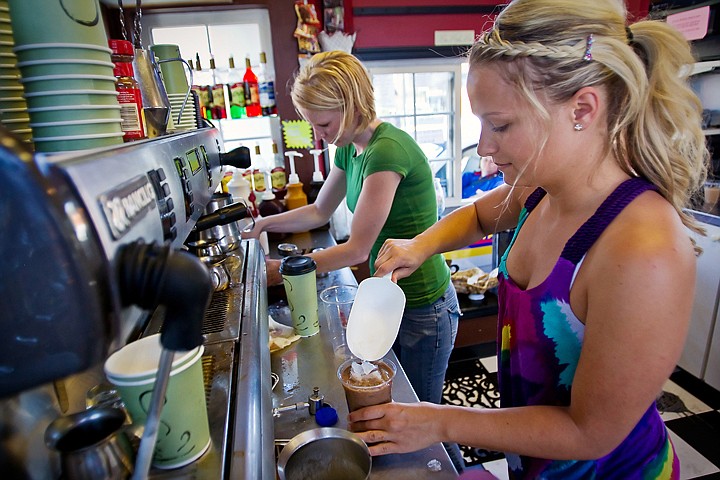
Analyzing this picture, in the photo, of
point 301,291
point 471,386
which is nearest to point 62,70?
point 301,291

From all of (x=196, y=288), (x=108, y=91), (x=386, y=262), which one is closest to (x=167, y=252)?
(x=196, y=288)

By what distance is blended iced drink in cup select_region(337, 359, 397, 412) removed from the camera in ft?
2.78

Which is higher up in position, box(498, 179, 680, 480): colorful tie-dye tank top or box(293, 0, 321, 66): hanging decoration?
box(293, 0, 321, 66): hanging decoration

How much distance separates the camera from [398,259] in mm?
1149

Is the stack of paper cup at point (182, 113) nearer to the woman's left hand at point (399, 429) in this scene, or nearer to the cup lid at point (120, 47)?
the cup lid at point (120, 47)

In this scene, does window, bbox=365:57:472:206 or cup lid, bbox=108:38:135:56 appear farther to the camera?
window, bbox=365:57:472:206

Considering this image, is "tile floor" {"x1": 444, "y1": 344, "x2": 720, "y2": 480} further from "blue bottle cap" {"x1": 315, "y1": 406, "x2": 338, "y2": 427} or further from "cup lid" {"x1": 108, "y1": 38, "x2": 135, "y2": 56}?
"cup lid" {"x1": 108, "y1": 38, "x2": 135, "y2": 56}

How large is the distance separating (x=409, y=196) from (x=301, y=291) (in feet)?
1.83

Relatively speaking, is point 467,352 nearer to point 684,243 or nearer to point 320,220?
point 320,220

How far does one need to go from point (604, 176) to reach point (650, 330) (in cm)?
29

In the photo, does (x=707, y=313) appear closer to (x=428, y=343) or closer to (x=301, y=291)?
(x=428, y=343)

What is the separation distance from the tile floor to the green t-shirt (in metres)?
0.97

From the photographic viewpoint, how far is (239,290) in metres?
1.20

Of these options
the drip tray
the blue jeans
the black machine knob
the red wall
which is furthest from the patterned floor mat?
the red wall
